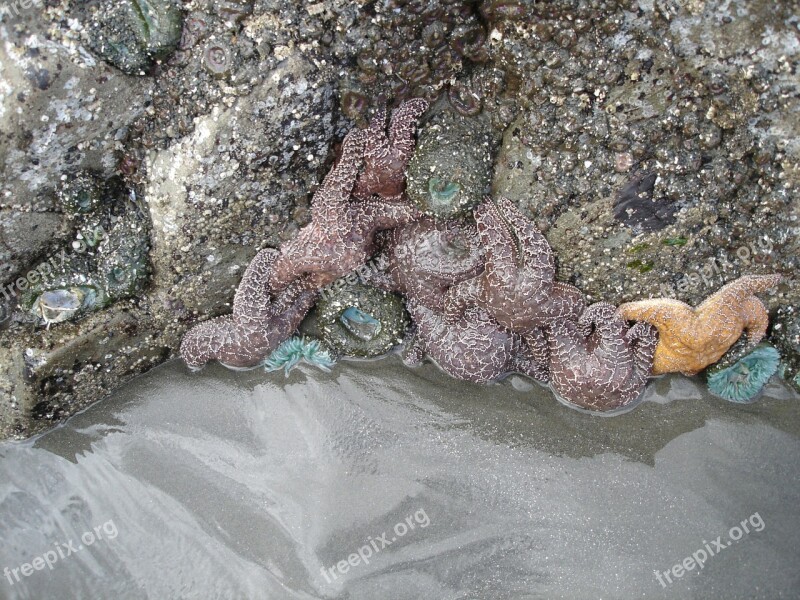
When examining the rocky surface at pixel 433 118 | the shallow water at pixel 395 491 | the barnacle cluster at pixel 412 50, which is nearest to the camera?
the rocky surface at pixel 433 118

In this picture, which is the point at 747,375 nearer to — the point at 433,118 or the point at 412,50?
the point at 433,118

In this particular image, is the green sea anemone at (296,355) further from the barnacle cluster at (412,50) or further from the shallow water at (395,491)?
the barnacle cluster at (412,50)

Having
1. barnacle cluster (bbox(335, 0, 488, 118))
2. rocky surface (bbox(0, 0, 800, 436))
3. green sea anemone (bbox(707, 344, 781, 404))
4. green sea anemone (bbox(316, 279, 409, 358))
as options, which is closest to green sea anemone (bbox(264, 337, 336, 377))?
green sea anemone (bbox(316, 279, 409, 358))

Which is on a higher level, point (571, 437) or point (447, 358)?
point (447, 358)

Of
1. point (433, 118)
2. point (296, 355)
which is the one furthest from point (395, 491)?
point (433, 118)

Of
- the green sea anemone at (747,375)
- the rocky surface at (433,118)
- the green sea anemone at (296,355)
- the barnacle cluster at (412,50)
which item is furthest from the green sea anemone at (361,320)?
the green sea anemone at (747,375)

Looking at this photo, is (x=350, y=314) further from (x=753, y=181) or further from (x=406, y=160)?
(x=753, y=181)

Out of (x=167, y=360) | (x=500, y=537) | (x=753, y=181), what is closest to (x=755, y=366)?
(x=753, y=181)
